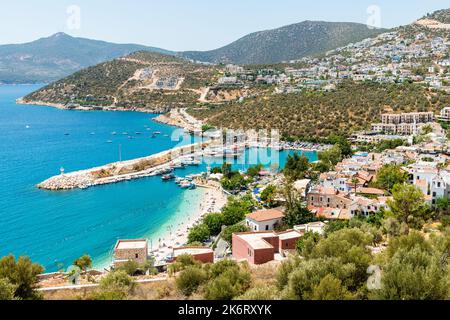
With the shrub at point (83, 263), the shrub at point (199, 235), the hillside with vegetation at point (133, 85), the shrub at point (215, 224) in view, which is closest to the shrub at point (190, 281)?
the shrub at point (83, 263)

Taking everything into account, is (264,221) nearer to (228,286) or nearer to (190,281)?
(190,281)

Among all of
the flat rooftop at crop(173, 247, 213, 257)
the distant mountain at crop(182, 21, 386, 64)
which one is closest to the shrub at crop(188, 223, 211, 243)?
the flat rooftop at crop(173, 247, 213, 257)

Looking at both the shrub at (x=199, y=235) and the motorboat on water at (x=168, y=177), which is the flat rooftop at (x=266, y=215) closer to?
the shrub at (x=199, y=235)

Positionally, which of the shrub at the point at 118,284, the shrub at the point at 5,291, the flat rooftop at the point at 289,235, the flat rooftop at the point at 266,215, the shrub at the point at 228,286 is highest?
the shrub at the point at 5,291
